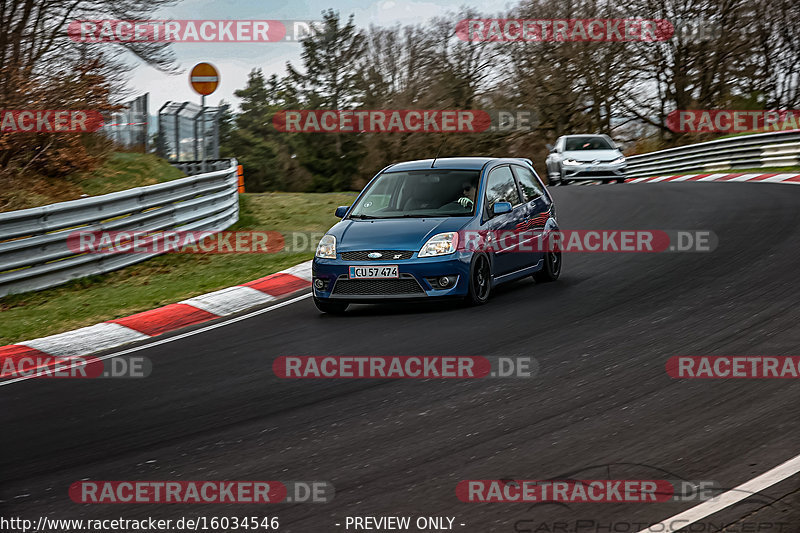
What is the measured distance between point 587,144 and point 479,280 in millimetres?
18717

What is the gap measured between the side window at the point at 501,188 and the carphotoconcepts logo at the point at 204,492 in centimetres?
602

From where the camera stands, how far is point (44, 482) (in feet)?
16.9

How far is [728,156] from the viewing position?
27.5m

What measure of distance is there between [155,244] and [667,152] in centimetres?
2157

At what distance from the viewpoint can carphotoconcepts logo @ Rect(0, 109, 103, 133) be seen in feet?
54.0

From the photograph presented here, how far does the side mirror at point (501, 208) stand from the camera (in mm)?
10227

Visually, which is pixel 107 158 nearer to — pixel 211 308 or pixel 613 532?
pixel 211 308

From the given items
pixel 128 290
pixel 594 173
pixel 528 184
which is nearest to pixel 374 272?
pixel 528 184

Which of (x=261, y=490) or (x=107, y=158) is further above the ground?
(x=107, y=158)

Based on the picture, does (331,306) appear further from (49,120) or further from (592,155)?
(592,155)

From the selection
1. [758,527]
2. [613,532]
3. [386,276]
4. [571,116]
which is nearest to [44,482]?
[613,532]

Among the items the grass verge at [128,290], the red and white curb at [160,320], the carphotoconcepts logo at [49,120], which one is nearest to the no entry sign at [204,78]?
the carphotoconcepts logo at [49,120]

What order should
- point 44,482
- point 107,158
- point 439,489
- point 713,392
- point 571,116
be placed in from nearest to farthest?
point 439,489
point 44,482
point 713,392
point 107,158
point 571,116

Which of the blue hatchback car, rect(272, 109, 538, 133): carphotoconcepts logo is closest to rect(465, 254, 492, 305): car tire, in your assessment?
the blue hatchback car
